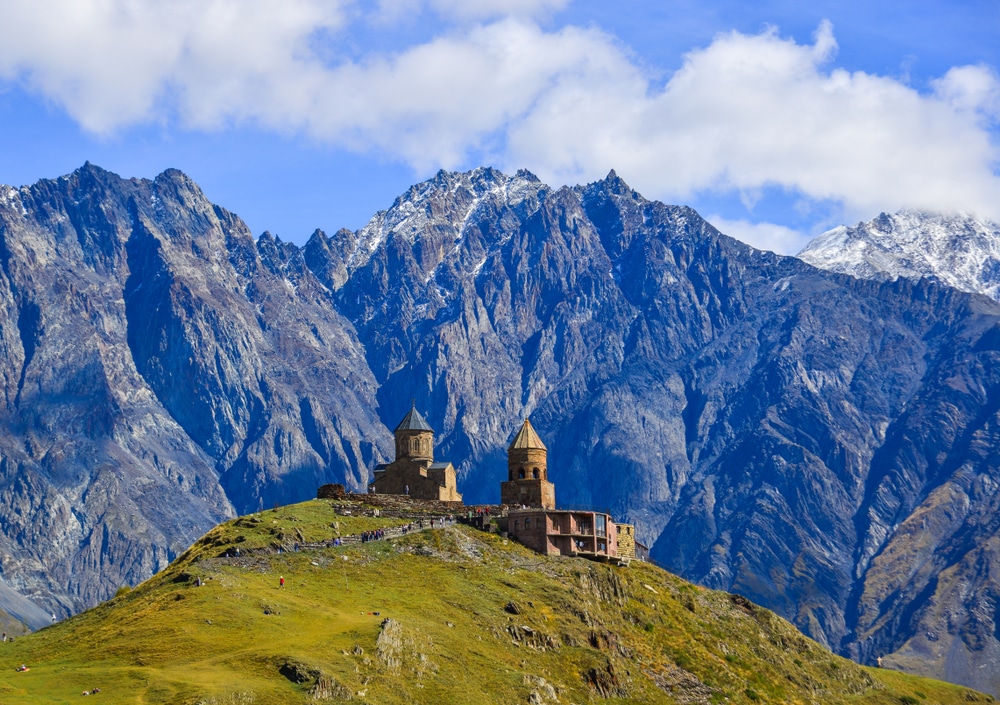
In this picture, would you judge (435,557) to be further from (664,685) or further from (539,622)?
(664,685)

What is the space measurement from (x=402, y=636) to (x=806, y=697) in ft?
245

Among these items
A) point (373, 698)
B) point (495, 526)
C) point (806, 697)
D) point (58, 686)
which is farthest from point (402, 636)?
point (806, 697)

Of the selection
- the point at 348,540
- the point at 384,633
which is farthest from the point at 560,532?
the point at 384,633

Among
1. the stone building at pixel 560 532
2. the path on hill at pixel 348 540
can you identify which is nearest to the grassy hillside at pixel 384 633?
the path on hill at pixel 348 540

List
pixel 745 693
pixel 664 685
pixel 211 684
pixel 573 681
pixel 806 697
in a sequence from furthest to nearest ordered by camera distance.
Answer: pixel 806 697, pixel 745 693, pixel 664 685, pixel 573 681, pixel 211 684

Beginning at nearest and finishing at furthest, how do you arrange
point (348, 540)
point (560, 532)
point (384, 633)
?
point (384, 633) → point (348, 540) → point (560, 532)

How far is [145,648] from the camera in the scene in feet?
427

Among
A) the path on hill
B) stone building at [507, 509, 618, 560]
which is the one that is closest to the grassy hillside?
the path on hill

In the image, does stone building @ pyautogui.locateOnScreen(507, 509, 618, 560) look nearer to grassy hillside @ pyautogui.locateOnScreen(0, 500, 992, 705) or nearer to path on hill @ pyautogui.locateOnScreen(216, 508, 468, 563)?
grassy hillside @ pyautogui.locateOnScreen(0, 500, 992, 705)

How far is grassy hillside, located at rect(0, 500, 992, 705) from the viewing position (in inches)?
4897

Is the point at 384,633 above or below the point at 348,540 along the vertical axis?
below

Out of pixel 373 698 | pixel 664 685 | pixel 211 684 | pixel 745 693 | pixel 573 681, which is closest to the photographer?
pixel 211 684

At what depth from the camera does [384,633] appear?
137 metres

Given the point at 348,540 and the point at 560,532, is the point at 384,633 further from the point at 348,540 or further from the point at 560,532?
the point at 560,532
